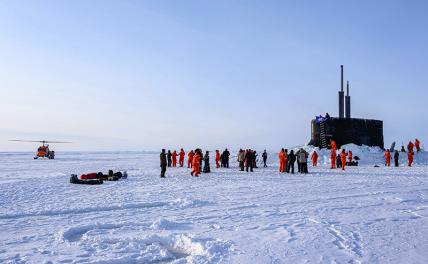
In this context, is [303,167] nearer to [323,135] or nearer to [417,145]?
[323,135]

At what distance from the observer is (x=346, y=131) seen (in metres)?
32.3

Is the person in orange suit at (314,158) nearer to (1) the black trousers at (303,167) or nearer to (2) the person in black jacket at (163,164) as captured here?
(1) the black trousers at (303,167)

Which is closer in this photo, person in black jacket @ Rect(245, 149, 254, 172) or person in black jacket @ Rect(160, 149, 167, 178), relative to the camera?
person in black jacket @ Rect(160, 149, 167, 178)

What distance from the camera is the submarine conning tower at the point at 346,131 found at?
32.0 metres

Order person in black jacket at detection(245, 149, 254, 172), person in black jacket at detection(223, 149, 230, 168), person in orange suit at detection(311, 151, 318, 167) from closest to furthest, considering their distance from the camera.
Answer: person in black jacket at detection(245, 149, 254, 172), person in black jacket at detection(223, 149, 230, 168), person in orange suit at detection(311, 151, 318, 167)

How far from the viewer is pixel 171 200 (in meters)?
10.2

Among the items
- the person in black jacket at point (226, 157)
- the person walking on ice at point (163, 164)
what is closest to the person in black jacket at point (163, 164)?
the person walking on ice at point (163, 164)

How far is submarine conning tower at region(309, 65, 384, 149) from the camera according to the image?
32000 millimetres

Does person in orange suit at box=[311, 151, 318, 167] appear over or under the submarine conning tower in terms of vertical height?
under

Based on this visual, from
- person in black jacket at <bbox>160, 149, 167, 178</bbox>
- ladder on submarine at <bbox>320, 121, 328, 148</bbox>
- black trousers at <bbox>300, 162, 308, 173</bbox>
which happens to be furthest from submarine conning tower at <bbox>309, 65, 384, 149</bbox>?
person in black jacket at <bbox>160, 149, 167, 178</bbox>

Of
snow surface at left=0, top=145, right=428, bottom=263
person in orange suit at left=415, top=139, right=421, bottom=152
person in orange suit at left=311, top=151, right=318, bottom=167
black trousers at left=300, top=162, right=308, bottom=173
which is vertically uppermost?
person in orange suit at left=415, top=139, right=421, bottom=152

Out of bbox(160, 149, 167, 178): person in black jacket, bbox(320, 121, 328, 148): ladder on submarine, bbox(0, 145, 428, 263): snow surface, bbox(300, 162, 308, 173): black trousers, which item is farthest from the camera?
bbox(320, 121, 328, 148): ladder on submarine

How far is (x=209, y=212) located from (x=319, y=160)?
22868 millimetres

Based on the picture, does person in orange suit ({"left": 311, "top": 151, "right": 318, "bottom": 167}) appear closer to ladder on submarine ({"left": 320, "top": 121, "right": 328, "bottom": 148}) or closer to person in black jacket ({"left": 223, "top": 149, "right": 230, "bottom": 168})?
ladder on submarine ({"left": 320, "top": 121, "right": 328, "bottom": 148})
